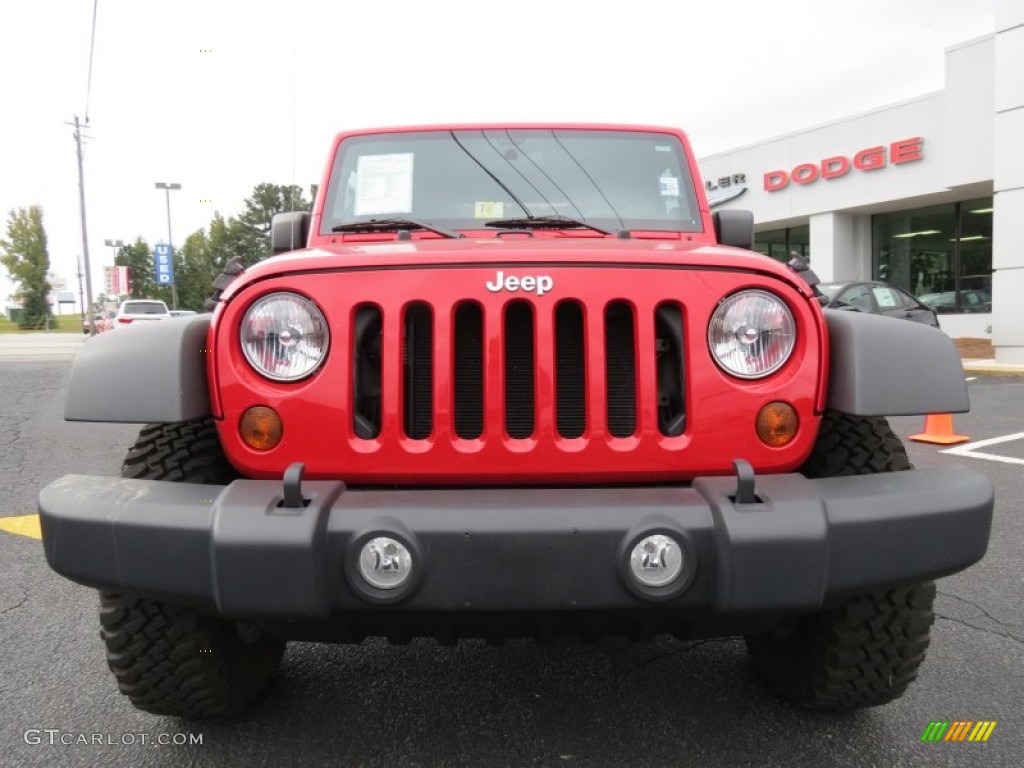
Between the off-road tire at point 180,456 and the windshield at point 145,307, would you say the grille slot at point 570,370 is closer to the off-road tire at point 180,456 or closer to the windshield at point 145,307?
the off-road tire at point 180,456

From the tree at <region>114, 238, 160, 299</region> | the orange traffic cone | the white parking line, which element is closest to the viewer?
the white parking line

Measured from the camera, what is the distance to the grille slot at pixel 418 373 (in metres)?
1.87

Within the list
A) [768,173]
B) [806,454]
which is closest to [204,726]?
[806,454]

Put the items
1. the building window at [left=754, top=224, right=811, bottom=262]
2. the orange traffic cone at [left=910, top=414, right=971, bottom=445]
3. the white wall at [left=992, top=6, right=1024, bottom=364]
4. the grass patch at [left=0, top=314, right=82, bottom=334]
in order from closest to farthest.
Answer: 1. the orange traffic cone at [left=910, top=414, right=971, bottom=445]
2. the white wall at [left=992, top=6, right=1024, bottom=364]
3. the building window at [left=754, top=224, right=811, bottom=262]
4. the grass patch at [left=0, top=314, right=82, bottom=334]

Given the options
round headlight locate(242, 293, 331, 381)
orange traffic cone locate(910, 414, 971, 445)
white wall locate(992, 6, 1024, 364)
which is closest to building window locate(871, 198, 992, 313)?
white wall locate(992, 6, 1024, 364)

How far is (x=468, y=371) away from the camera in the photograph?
1885 mm

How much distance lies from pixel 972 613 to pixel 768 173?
1826 cm

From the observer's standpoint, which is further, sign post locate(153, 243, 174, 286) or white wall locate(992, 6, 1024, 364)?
sign post locate(153, 243, 174, 286)

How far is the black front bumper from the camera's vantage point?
155 cm

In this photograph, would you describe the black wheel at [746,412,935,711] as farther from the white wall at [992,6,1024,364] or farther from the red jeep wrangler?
the white wall at [992,6,1024,364]

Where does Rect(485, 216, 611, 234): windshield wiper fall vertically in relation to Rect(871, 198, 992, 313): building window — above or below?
below

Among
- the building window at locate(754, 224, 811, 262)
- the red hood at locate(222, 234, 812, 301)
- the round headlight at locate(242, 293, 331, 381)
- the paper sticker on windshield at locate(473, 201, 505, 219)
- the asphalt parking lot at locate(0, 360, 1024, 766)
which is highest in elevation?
the building window at locate(754, 224, 811, 262)

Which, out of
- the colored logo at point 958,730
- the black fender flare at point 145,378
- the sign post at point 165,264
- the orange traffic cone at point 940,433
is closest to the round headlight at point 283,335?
the black fender flare at point 145,378

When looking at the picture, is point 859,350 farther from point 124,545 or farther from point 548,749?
point 124,545
